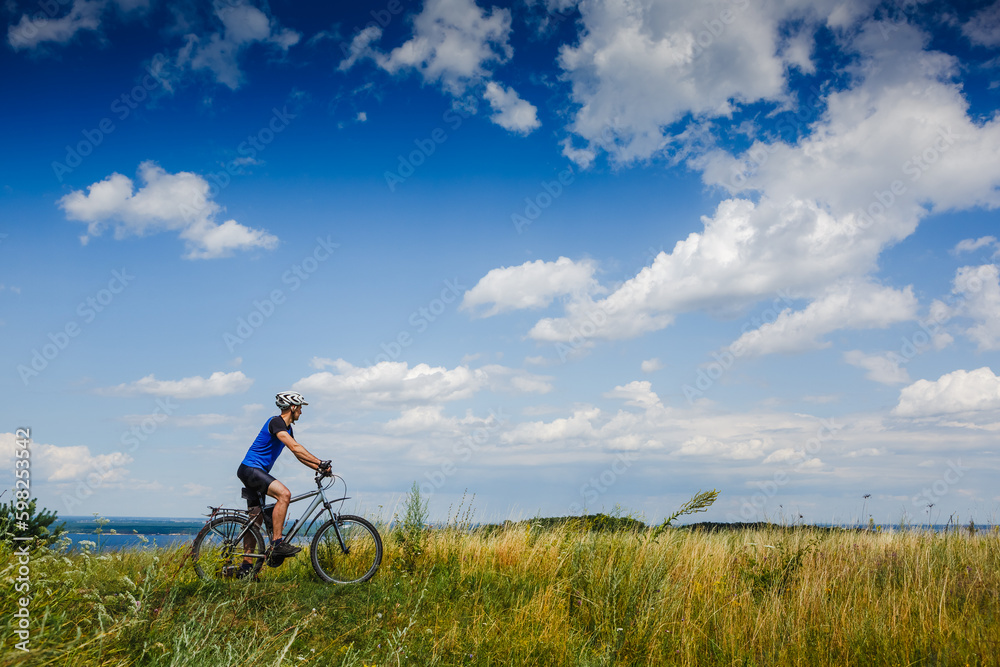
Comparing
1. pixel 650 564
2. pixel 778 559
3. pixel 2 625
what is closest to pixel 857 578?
pixel 778 559

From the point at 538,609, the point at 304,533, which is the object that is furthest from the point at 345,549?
the point at 538,609

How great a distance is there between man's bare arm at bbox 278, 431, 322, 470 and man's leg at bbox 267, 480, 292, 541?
19.3 inches

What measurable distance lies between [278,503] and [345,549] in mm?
1165

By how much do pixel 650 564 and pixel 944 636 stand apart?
302 centimetres

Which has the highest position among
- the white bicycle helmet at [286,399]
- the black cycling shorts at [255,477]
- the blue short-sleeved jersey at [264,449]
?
the white bicycle helmet at [286,399]

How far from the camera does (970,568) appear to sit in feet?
28.8

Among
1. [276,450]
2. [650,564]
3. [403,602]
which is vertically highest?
[276,450]

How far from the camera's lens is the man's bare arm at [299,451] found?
24.7 feet

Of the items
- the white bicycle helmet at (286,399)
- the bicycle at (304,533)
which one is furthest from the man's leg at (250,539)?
the white bicycle helmet at (286,399)

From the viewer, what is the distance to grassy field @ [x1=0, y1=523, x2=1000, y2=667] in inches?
Answer: 178

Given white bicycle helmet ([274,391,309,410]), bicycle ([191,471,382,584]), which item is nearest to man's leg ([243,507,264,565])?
bicycle ([191,471,382,584])

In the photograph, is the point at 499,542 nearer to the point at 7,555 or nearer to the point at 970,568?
the point at 7,555

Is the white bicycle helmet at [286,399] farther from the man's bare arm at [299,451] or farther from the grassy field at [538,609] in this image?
the grassy field at [538,609]

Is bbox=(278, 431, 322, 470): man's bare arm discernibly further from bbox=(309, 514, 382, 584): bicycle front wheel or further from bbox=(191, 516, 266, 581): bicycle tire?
bbox=(191, 516, 266, 581): bicycle tire
